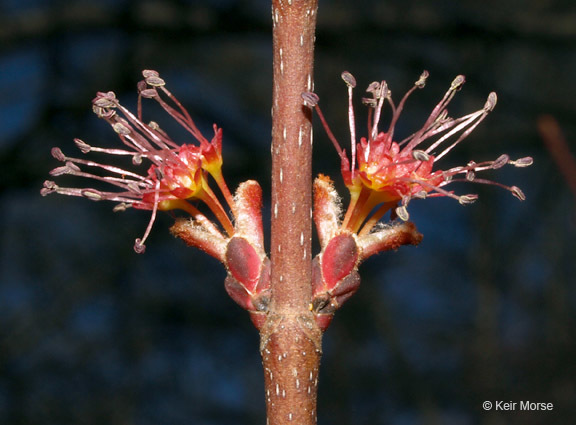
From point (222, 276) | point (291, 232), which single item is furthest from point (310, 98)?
point (222, 276)

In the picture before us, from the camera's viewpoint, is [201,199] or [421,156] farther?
[201,199]

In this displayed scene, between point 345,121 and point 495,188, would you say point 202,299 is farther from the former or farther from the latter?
point 495,188

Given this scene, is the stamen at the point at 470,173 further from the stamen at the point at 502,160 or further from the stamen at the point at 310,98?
the stamen at the point at 310,98

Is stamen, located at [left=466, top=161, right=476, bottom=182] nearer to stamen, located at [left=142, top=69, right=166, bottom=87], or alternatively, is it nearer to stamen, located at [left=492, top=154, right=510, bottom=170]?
stamen, located at [left=492, top=154, right=510, bottom=170]

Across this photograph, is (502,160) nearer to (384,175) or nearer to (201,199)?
(384,175)

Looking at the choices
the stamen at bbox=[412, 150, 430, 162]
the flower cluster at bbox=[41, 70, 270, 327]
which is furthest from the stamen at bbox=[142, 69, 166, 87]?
the stamen at bbox=[412, 150, 430, 162]
